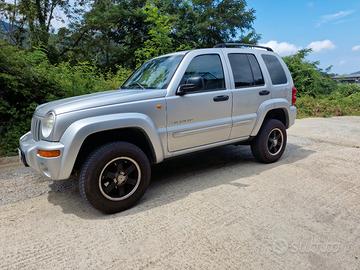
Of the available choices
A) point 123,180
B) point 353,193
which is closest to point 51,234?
point 123,180

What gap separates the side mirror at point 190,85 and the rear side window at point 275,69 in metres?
1.64

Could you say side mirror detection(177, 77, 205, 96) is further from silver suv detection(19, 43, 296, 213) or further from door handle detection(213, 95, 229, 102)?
door handle detection(213, 95, 229, 102)

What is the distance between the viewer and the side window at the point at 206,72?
3961 millimetres

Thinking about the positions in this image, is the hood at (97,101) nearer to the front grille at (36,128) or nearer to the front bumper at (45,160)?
the front grille at (36,128)

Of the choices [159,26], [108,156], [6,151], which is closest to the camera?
[108,156]

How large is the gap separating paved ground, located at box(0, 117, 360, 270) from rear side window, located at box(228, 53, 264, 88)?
4.42 feet

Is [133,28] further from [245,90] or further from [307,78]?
[245,90]

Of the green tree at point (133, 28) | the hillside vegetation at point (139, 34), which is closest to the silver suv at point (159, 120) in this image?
the hillside vegetation at point (139, 34)

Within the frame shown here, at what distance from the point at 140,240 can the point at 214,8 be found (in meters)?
14.6

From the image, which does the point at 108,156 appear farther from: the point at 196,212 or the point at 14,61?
the point at 14,61

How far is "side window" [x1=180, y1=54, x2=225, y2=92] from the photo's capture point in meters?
3.96

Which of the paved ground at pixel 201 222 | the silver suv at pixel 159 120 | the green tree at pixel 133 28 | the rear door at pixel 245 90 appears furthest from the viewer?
the green tree at pixel 133 28

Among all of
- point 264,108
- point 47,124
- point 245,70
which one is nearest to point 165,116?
point 47,124

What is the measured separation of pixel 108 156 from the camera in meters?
3.22
